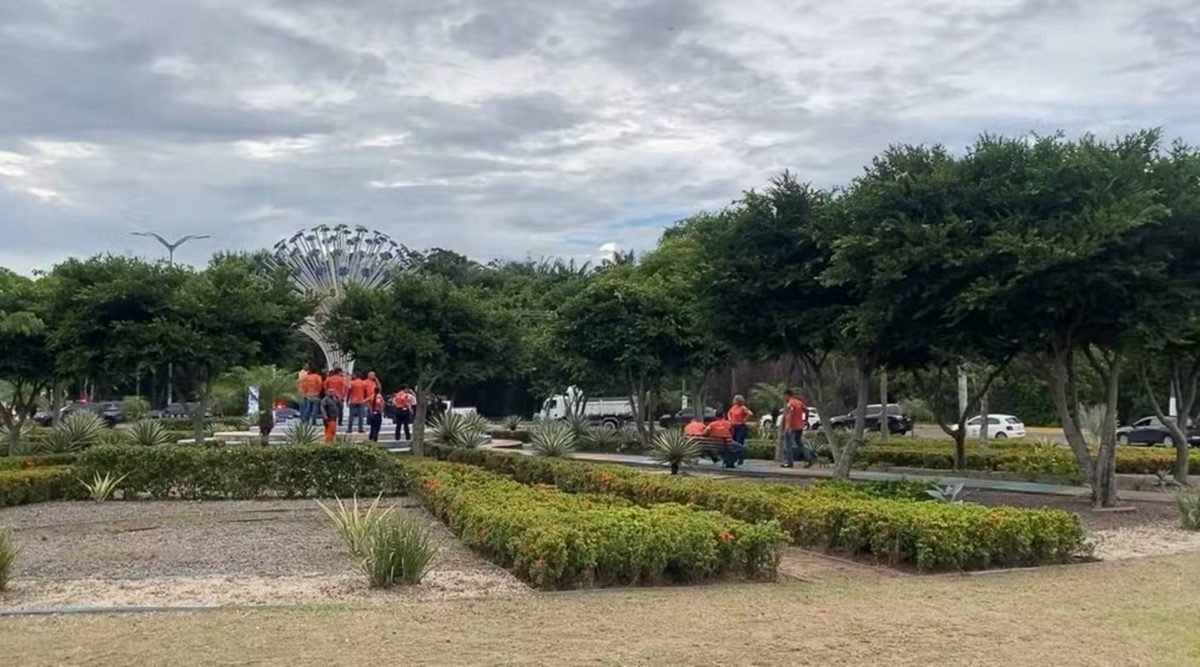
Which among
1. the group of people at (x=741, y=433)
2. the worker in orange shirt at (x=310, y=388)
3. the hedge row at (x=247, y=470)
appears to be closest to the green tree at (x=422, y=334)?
the worker in orange shirt at (x=310, y=388)

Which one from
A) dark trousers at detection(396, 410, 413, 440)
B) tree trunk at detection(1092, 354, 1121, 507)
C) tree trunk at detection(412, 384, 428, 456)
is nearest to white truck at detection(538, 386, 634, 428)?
dark trousers at detection(396, 410, 413, 440)

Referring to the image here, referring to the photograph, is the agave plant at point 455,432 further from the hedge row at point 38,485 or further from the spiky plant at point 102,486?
the hedge row at point 38,485

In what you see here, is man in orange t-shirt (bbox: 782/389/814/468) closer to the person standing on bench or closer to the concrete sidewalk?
the concrete sidewalk

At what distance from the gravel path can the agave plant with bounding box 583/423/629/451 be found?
13.5m

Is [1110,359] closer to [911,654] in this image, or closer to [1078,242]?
[1078,242]

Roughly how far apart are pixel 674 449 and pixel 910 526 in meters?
11.2

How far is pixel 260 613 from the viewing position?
8.66m

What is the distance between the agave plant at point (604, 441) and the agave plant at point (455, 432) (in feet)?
13.8

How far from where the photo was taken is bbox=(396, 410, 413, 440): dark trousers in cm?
2955

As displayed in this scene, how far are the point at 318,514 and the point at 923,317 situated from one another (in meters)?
8.51

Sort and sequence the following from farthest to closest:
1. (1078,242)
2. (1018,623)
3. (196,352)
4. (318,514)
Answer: (196,352) < (318,514) < (1078,242) < (1018,623)

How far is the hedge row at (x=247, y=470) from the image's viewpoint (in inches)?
717

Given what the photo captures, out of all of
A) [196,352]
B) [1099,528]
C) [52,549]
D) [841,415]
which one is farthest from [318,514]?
[841,415]

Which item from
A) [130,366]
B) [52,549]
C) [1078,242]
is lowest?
[52,549]
